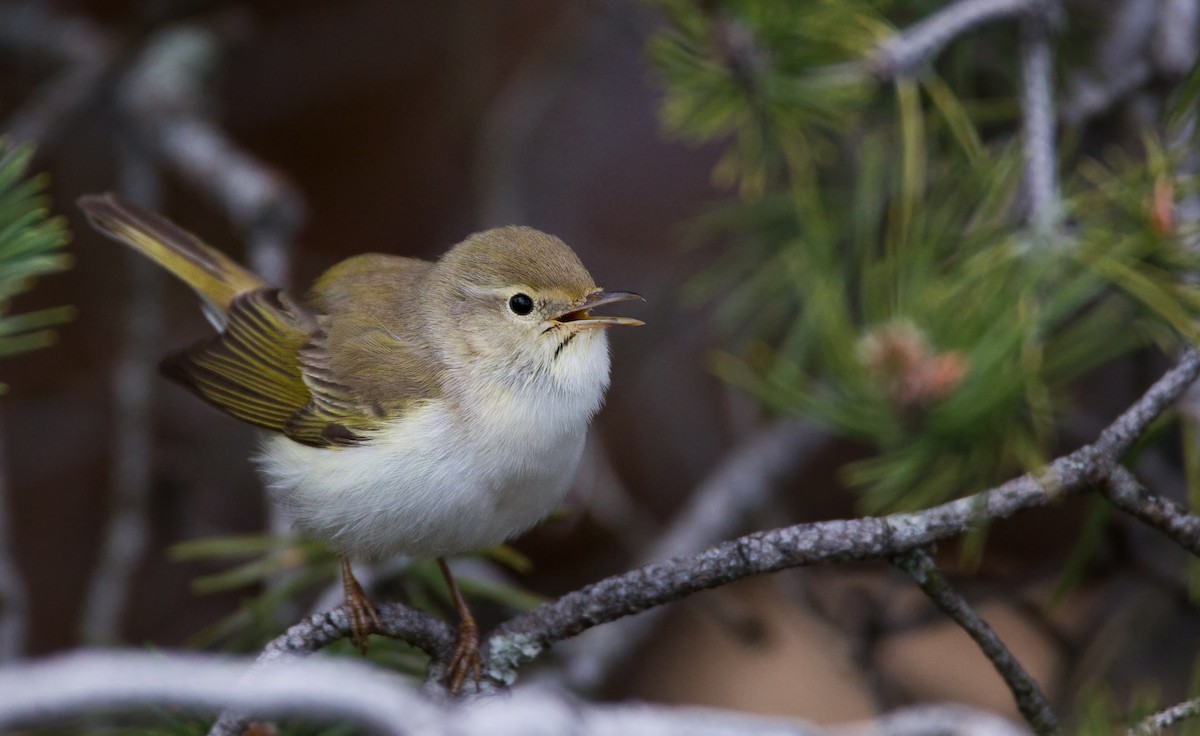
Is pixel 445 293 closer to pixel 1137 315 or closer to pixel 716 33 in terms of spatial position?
pixel 716 33

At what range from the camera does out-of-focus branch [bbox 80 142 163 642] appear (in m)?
2.63

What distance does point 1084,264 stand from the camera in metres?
1.79

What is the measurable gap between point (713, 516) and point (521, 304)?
2.59ft

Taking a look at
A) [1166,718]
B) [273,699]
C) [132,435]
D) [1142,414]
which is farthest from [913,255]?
[132,435]

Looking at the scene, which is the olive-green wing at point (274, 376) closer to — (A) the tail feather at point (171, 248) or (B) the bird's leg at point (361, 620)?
(A) the tail feather at point (171, 248)

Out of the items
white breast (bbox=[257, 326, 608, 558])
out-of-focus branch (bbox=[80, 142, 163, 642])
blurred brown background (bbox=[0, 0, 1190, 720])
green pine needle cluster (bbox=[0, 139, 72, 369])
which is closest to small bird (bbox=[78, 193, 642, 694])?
white breast (bbox=[257, 326, 608, 558])

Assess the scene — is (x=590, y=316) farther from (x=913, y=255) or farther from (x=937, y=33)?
(x=937, y=33)

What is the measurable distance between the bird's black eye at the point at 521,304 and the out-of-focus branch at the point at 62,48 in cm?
164

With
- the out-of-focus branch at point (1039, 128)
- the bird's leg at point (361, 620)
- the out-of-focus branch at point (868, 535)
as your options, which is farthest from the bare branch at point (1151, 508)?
the bird's leg at point (361, 620)

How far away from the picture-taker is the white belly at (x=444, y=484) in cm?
189

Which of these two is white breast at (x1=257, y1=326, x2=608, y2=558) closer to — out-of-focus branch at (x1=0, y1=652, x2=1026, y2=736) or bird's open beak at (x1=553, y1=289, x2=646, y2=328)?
bird's open beak at (x1=553, y1=289, x2=646, y2=328)

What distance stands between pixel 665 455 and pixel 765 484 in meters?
1.46

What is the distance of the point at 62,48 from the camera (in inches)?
130

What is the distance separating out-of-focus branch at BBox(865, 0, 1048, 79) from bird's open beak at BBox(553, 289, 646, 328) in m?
0.62
